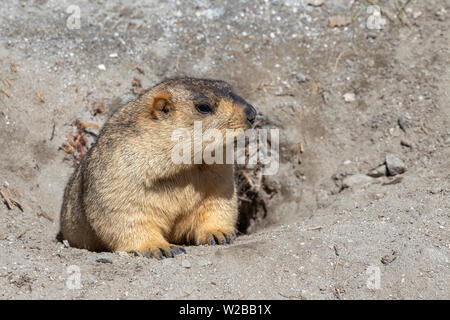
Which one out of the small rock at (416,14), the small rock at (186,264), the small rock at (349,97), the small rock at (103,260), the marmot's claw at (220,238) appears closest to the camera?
the small rock at (186,264)

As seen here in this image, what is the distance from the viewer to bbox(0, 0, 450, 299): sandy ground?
20.5ft

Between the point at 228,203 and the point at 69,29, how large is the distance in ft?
14.7

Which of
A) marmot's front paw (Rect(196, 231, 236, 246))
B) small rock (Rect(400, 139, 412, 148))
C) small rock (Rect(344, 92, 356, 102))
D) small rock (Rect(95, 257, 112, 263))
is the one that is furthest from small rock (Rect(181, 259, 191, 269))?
small rock (Rect(344, 92, 356, 102))

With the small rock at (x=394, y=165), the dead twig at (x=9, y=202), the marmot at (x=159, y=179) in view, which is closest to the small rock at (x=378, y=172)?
the small rock at (x=394, y=165)

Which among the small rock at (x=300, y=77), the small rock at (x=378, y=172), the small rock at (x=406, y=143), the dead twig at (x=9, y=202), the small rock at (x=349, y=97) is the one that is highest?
the small rock at (x=300, y=77)

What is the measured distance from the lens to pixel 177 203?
5711mm

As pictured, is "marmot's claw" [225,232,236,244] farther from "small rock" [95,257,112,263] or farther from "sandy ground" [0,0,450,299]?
"small rock" [95,257,112,263]

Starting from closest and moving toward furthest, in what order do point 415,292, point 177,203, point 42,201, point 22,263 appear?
point 415,292, point 22,263, point 177,203, point 42,201

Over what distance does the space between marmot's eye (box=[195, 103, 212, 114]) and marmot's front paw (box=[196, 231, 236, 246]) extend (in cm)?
152

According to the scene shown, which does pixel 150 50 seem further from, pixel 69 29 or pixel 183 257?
pixel 183 257

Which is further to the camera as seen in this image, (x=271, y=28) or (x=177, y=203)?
(x=271, y=28)

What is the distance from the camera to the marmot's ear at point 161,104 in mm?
5421

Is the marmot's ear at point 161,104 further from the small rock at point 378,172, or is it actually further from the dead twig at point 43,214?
the small rock at point 378,172
